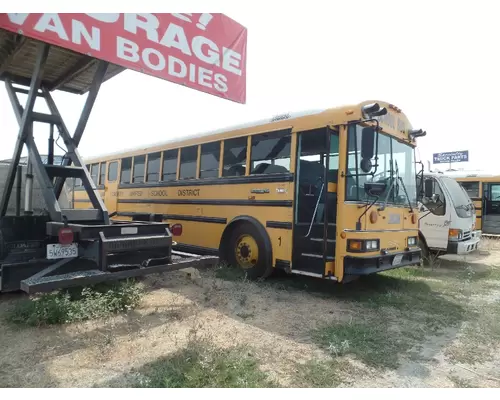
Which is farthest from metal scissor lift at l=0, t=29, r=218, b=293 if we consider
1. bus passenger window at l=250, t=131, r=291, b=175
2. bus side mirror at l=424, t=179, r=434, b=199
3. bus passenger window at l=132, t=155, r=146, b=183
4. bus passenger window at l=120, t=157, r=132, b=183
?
bus side mirror at l=424, t=179, r=434, b=199

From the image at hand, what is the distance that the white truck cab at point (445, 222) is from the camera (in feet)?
24.5

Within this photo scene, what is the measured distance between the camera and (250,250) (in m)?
5.79

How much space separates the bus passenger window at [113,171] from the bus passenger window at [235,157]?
3967mm

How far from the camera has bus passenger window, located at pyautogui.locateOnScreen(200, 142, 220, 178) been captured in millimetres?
6382

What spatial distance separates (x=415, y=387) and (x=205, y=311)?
91.5 inches

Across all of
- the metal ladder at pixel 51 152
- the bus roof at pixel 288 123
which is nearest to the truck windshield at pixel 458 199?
the bus roof at pixel 288 123

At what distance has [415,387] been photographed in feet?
8.97

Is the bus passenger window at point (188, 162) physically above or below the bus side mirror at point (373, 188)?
above

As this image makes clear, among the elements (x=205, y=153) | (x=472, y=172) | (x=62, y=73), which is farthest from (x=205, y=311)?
(x=472, y=172)

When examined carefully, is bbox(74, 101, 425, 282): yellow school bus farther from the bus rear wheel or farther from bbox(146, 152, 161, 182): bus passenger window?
bbox(146, 152, 161, 182): bus passenger window

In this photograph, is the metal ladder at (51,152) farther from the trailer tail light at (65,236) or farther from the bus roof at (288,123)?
the bus roof at (288,123)

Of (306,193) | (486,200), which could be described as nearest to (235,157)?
(306,193)

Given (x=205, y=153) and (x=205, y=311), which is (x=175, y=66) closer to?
(x=205, y=153)

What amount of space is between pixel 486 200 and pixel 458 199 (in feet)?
16.8
